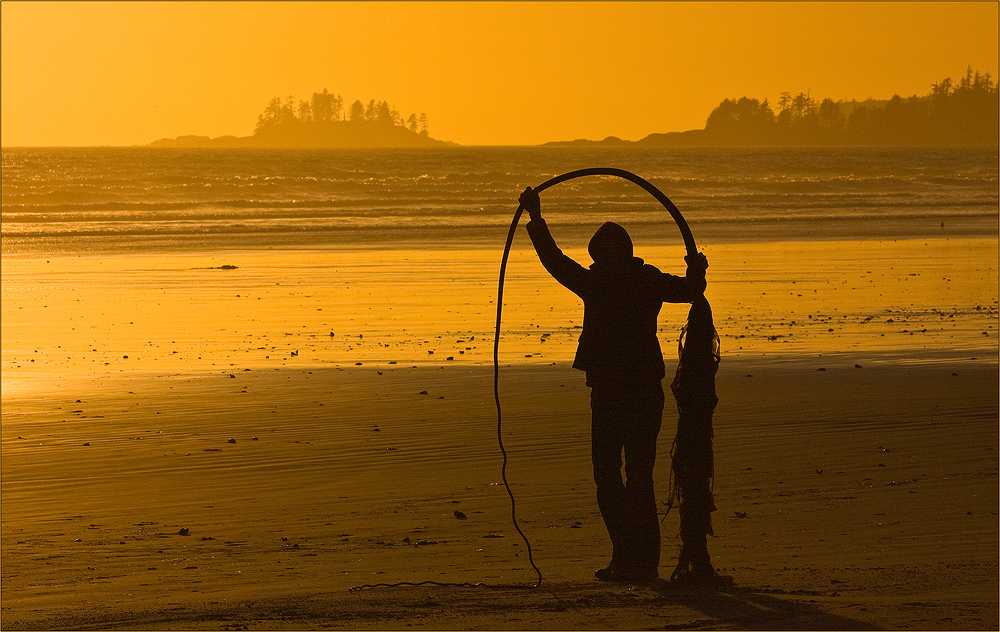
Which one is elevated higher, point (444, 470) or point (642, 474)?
point (642, 474)

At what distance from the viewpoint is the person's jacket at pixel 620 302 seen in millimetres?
6105

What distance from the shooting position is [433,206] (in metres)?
50.6

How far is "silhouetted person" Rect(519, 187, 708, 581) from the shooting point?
241 inches

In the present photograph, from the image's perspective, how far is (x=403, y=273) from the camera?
24375mm

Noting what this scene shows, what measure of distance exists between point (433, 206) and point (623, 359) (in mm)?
44881

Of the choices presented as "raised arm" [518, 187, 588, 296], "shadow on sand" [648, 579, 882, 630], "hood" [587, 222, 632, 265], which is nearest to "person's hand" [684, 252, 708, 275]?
"hood" [587, 222, 632, 265]

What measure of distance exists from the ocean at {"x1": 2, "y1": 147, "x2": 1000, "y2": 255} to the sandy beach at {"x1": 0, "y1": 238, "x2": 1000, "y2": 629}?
52.3 feet

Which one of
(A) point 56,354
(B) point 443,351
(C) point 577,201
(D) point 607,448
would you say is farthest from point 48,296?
(C) point 577,201

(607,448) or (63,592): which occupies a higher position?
(607,448)

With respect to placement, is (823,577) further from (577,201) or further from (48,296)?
(577,201)

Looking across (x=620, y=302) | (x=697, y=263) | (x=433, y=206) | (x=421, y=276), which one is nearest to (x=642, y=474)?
(x=620, y=302)

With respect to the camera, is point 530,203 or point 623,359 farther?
point 530,203

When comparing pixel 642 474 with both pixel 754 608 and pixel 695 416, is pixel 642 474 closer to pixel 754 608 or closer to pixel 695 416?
pixel 695 416

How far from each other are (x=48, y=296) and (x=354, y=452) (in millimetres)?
13140
